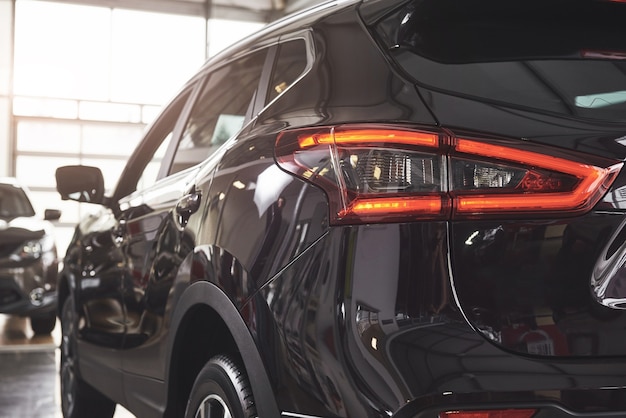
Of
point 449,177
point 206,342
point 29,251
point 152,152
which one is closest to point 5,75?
point 29,251

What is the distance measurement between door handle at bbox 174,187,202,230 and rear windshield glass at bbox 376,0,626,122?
0.80m

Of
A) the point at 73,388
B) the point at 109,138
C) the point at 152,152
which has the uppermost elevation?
the point at 109,138

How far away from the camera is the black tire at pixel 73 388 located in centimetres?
418

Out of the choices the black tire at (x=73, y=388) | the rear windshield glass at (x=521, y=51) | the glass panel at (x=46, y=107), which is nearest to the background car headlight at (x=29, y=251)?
the black tire at (x=73, y=388)

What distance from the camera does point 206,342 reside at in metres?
2.67

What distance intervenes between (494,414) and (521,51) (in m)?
0.72

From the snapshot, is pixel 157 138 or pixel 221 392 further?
pixel 157 138

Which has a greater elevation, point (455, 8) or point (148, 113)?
point (148, 113)

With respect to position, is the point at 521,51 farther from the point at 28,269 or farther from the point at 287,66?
the point at 28,269

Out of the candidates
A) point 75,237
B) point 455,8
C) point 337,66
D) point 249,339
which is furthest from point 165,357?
point 75,237

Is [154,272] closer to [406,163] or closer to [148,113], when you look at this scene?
[406,163]

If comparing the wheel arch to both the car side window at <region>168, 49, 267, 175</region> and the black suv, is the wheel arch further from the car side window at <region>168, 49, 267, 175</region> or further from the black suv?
the car side window at <region>168, 49, 267, 175</region>

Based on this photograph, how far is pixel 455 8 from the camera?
203 cm

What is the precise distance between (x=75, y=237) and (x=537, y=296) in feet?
9.87
